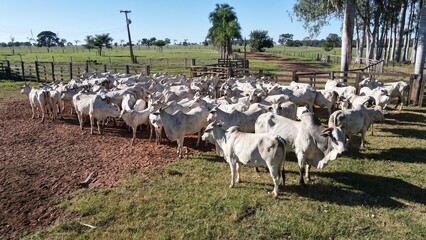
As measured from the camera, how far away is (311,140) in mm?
8094

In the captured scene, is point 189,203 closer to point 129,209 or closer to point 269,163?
point 129,209

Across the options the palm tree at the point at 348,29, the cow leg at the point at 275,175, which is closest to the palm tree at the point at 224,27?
the palm tree at the point at 348,29

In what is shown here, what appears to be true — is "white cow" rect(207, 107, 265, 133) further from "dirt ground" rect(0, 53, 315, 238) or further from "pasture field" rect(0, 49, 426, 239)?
"dirt ground" rect(0, 53, 315, 238)

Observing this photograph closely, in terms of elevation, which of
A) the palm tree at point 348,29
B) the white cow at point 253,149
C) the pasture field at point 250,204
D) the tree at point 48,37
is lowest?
the pasture field at point 250,204

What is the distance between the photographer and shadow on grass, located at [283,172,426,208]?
7.42 metres

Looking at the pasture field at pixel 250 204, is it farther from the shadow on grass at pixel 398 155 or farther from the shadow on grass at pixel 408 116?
the shadow on grass at pixel 408 116

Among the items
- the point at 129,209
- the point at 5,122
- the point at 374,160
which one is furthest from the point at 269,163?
the point at 5,122

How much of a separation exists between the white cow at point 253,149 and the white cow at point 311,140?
71 centimetres

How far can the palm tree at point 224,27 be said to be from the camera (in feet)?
137

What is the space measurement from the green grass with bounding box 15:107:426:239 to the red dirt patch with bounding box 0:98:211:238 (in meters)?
0.53

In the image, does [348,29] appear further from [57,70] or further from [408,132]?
[57,70]

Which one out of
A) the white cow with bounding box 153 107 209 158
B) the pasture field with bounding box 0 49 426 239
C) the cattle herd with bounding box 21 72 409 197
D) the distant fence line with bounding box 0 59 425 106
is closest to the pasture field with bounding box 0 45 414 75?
the distant fence line with bounding box 0 59 425 106

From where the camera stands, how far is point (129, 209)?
7301 mm

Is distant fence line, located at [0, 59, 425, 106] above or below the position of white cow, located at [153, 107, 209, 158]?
above
